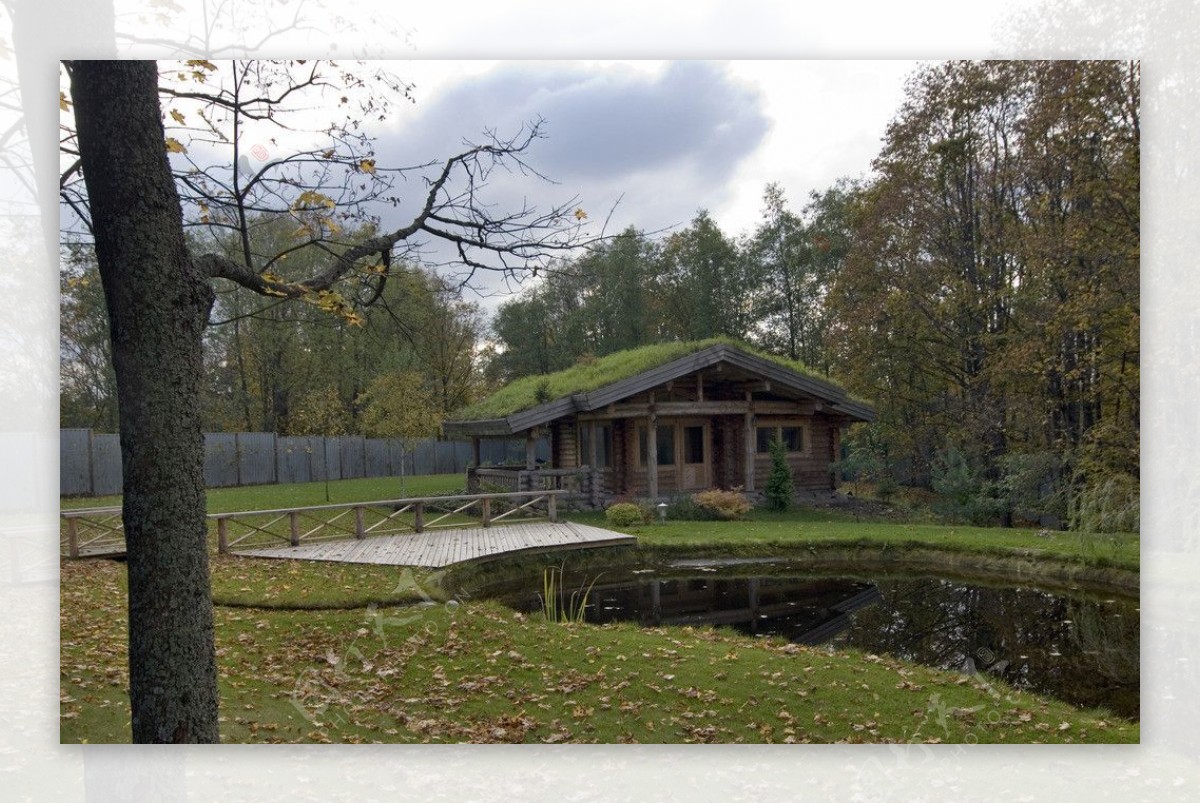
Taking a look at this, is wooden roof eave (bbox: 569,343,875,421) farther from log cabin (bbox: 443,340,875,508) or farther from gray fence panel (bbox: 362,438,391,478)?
gray fence panel (bbox: 362,438,391,478)

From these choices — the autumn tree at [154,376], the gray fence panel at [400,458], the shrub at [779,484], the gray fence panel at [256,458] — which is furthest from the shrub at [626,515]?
the autumn tree at [154,376]

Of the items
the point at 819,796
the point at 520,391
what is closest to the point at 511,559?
the point at 520,391

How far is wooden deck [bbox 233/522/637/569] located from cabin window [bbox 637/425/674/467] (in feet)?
5.42

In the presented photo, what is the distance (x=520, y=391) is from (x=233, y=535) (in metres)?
3.66

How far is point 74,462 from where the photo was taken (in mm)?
6145

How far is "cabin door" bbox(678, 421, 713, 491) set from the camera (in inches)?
521

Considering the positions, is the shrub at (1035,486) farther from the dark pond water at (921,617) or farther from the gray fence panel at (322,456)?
the gray fence panel at (322,456)

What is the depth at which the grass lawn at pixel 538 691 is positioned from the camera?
5184 millimetres

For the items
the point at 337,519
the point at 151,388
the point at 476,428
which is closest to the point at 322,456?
the point at 476,428

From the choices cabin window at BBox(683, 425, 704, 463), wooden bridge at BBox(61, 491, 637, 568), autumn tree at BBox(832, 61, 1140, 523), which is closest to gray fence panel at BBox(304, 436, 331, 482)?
wooden bridge at BBox(61, 491, 637, 568)

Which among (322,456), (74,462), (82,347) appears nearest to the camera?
(82,347)

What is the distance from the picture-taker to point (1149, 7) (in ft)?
21.3

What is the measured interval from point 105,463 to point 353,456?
2.71m

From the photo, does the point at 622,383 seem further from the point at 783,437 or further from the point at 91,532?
the point at 91,532
